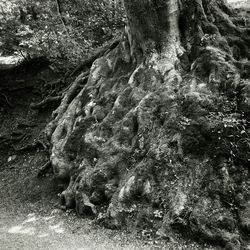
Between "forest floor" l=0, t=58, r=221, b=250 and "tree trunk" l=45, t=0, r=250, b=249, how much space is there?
343mm

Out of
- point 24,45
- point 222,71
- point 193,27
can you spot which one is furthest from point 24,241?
point 24,45

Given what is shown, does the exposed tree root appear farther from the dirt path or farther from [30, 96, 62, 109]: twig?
[30, 96, 62, 109]: twig

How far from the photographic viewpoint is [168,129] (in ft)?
23.2

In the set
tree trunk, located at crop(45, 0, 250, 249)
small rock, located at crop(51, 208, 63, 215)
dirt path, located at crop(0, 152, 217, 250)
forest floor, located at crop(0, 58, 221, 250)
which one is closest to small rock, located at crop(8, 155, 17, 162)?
forest floor, located at crop(0, 58, 221, 250)

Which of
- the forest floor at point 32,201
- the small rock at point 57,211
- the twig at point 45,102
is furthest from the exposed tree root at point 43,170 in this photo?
the twig at point 45,102

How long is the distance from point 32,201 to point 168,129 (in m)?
4.46

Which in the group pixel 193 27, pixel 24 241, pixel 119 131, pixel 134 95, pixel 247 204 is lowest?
pixel 24 241

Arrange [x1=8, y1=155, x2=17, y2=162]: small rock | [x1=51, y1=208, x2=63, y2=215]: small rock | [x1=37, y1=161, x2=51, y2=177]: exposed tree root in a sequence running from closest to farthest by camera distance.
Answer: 1. [x1=51, y1=208, x2=63, y2=215]: small rock
2. [x1=37, y1=161, x2=51, y2=177]: exposed tree root
3. [x1=8, y1=155, x2=17, y2=162]: small rock

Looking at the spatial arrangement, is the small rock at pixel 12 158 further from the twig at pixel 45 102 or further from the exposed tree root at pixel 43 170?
the exposed tree root at pixel 43 170

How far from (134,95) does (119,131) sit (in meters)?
1.01

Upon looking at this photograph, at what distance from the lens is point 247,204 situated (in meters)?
5.70

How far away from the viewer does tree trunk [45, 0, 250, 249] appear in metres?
6.02

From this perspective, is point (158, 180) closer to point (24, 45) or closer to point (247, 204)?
point (247, 204)

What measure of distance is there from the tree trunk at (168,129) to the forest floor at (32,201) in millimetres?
343
